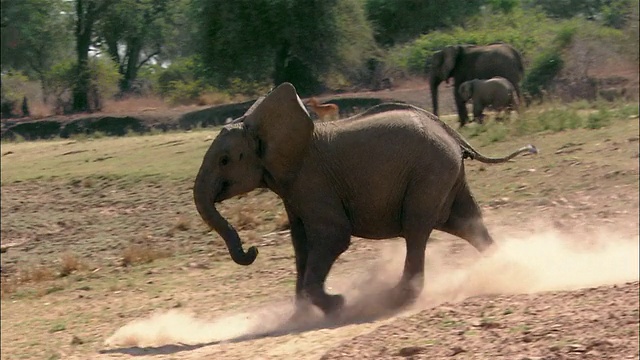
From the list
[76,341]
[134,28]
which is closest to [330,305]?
[76,341]

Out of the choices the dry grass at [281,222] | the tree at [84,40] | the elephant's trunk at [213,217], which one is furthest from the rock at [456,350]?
the tree at [84,40]

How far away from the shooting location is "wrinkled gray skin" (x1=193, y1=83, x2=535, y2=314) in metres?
10.1

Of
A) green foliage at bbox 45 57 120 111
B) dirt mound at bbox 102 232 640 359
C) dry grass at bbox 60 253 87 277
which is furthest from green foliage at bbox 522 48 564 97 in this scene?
dirt mound at bbox 102 232 640 359

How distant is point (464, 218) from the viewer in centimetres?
1103

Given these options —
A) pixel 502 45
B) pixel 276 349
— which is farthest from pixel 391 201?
pixel 502 45

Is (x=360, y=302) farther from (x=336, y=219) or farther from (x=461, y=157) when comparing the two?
(x=461, y=157)

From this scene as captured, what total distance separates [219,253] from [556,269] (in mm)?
4990

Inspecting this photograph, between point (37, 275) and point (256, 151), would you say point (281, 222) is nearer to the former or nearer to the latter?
point (37, 275)

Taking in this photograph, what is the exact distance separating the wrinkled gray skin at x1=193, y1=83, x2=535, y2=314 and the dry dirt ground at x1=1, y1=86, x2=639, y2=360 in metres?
0.56

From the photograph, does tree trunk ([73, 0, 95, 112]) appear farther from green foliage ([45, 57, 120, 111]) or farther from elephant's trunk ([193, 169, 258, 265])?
elephant's trunk ([193, 169, 258, 265])

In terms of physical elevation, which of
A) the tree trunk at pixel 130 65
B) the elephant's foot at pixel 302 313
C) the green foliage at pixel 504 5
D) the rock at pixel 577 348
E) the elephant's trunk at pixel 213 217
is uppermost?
the green foliage at pixel 504 5

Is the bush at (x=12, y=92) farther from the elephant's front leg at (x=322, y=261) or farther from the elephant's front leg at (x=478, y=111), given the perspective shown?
the elephant's front leg at (x=322, y=261)

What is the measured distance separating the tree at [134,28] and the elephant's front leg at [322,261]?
10.00m

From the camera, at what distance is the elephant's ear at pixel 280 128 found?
10.2 m
